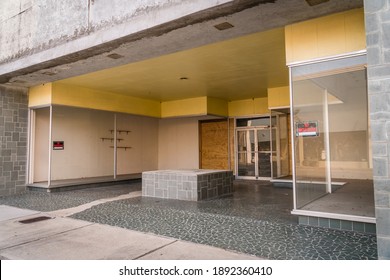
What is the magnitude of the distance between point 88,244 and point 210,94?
671 cm

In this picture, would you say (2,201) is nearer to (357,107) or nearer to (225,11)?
(225,11)

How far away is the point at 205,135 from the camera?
11.3m

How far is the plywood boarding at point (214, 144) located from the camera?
10.9m

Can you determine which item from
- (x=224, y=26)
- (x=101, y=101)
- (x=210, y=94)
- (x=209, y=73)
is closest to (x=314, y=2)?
(x=224, y=26)

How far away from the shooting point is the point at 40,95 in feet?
25.7

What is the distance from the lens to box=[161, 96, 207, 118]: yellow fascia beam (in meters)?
9.66

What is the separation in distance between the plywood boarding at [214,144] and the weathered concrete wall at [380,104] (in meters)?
8.17

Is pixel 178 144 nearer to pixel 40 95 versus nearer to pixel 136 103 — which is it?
pixel 136 103

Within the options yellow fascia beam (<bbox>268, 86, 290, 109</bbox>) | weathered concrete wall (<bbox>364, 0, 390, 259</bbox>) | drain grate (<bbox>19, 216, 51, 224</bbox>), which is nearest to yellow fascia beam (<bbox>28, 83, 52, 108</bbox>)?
drain grate (<bbox>19, 216, 51, 224</bbox>)

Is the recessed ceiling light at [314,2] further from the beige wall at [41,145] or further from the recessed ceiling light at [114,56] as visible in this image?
the beige wall at [41,145]

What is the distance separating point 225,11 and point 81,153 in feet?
24.2

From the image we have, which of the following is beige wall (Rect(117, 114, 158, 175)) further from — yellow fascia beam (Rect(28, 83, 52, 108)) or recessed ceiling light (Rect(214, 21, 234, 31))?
recessed ceiling light (Rect(214, 21, 234, 31))

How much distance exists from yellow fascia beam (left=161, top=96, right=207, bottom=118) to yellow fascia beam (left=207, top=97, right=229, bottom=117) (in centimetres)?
19
